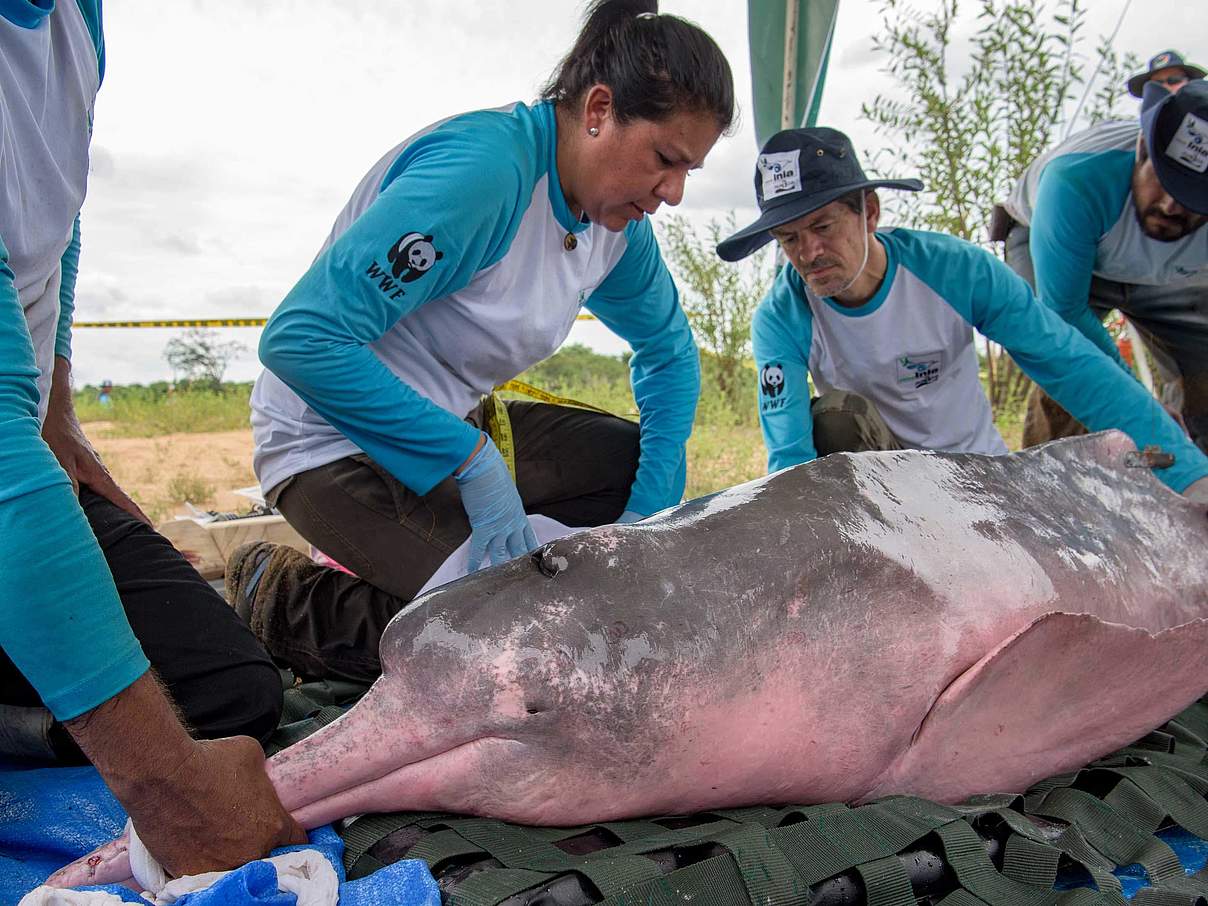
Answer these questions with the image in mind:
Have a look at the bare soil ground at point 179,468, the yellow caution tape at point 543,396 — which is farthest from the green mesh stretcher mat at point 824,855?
the bare soil ground at point 179,468

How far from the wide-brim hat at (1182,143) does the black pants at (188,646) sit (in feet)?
9.36

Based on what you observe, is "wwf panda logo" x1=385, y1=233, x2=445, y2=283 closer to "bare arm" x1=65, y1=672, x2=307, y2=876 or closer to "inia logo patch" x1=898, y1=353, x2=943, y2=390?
"bare arm" x1=65, y1=672, x2=307, y2=876

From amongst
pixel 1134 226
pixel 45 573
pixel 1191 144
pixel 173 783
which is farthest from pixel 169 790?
pixel 1134 226

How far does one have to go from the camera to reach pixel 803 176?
9.38 feet

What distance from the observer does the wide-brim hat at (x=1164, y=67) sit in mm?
3969

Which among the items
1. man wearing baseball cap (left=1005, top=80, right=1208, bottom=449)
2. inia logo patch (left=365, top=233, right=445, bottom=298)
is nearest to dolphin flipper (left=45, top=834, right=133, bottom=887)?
inia logo patch (left=365, top=233, right=445, bottom=298)

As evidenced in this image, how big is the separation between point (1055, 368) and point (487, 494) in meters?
1.77

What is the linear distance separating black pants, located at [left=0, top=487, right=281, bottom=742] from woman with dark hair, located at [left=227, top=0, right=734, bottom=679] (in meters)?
0.46

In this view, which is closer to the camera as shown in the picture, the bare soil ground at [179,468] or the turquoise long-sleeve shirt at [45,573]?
the turquoise long-sleeve shirt at [45,573]

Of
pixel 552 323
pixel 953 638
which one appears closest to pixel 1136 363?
pixel 552 323

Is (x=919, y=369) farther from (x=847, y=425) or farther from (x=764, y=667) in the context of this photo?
(x=764, y=667)

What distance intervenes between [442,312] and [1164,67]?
11.4 feet

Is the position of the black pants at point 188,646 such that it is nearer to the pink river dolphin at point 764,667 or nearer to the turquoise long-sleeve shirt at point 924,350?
the pink river dolphin at point 764,667

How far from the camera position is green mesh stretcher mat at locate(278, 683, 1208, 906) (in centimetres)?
120
